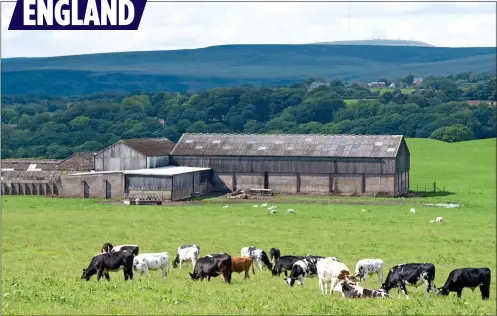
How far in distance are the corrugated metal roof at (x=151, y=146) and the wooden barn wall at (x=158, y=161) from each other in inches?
11.2

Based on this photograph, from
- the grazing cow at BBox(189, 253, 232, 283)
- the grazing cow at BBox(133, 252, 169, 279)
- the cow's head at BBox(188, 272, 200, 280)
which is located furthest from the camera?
the grazing cow at BBox(133, 252, 169, 279)

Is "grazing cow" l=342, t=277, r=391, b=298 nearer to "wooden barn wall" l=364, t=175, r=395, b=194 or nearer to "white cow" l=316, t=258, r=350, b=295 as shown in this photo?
"white cow" l=316, t=258, r=350, b=295

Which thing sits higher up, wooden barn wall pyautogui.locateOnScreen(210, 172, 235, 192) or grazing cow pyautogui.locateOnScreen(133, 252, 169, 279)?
grazing cow pyautogui.locateOnScreen(133, 252, 169, 279)

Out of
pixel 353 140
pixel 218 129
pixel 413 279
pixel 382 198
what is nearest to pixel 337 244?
pixel 413 279

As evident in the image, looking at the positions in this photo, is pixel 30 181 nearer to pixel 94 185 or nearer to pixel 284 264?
pixel 94 185

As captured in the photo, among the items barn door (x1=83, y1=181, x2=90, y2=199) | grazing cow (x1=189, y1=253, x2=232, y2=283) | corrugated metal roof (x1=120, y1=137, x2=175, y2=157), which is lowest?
barn door (x1=83, y1=181, x2=90, y2=199)

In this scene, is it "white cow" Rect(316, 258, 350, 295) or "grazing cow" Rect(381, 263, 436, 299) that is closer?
"white cow" Rect(316, 258, 350, 295)

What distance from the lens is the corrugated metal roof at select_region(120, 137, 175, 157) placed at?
8119 cm

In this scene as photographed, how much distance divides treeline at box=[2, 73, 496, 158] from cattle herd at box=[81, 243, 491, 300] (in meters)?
101

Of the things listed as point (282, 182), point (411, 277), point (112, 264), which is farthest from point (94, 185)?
point (411, 277)

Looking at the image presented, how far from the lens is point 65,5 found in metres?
24.4

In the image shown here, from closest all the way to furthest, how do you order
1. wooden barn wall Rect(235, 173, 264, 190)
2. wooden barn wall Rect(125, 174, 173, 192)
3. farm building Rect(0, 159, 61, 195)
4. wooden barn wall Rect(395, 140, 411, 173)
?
wooden barn wall Rect(125, 174, 173, 192) < wooden barn wall Rect(395, 140, 411, 173) < farm building Rect(0, 159, 61, 195) < wooden barn wall Rect(235, 173, 264, 190)

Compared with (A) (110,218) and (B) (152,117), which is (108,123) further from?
(A) (110,218)

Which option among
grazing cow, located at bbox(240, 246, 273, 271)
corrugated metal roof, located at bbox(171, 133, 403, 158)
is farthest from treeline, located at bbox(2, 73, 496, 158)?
grazing cow, located at bbox(240, 246, 273, 271)
